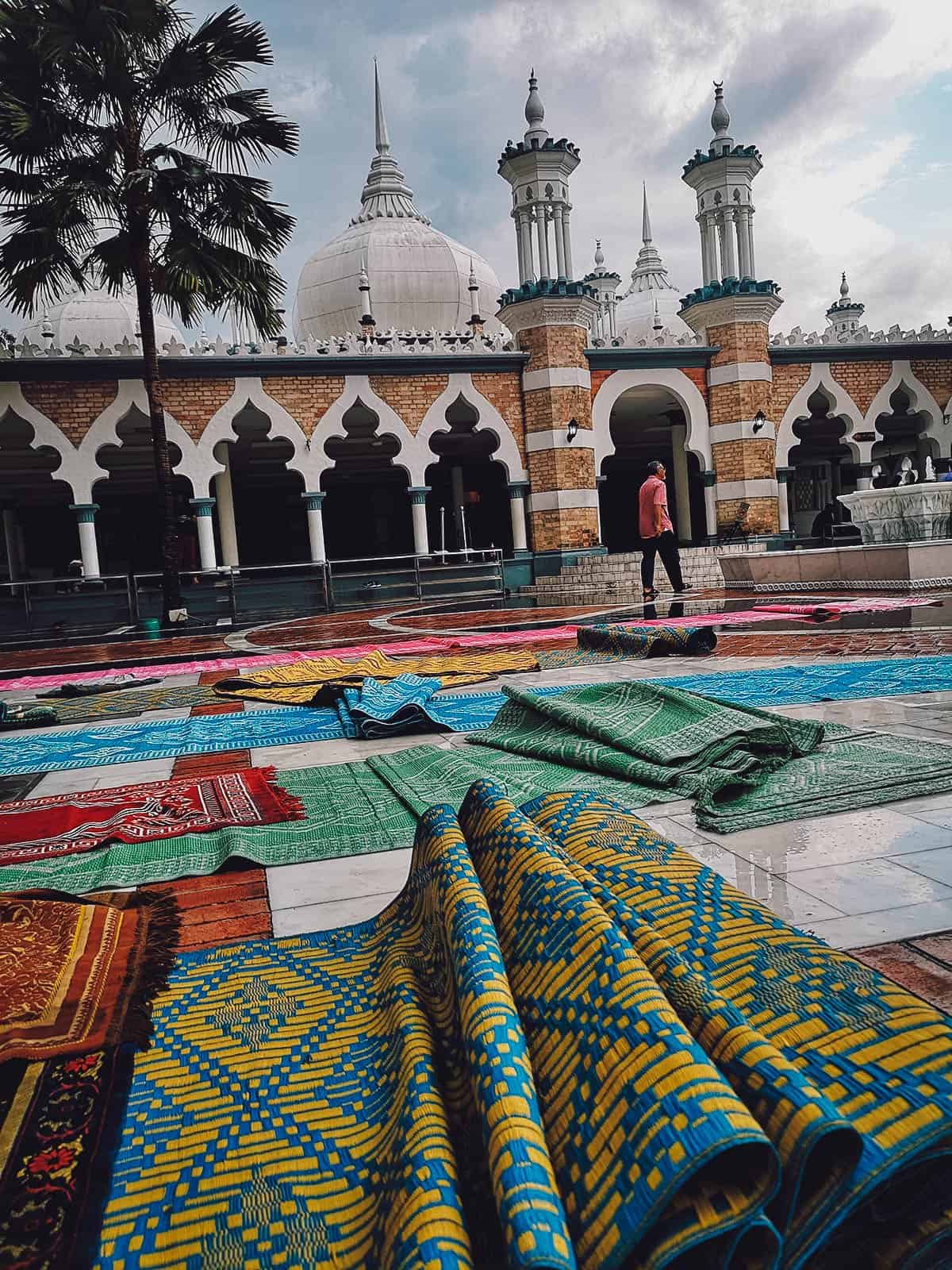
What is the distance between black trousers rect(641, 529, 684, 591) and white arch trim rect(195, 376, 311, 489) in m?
8.39

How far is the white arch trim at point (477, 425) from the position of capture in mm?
17797

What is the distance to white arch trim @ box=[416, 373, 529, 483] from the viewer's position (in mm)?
17797

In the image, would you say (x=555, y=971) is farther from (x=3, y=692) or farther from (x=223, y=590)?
(x=223, y=590)

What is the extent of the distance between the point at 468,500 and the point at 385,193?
10179 mm

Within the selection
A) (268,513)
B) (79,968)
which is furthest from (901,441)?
(79,968)

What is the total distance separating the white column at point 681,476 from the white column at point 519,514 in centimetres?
463

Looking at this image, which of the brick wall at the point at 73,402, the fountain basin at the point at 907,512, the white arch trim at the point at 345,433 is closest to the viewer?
the fountain basin at the point at 907,512

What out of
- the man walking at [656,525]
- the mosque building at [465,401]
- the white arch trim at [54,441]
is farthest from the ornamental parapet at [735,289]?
the white arch trim at [54,441]

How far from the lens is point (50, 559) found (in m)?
23.6

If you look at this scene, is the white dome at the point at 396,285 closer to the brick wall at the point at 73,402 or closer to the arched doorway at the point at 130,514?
the arched doorway at the point at 130,514

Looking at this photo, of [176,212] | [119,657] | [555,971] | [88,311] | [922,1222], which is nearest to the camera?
[922,1222]

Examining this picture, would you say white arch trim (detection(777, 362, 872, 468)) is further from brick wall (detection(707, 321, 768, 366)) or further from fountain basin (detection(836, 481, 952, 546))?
fountain basin (detection(836, 481, 952, 546))

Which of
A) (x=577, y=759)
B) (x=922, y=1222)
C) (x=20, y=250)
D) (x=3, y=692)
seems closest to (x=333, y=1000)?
(x=922, y=1222)

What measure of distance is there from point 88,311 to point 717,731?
24509 millimetres
